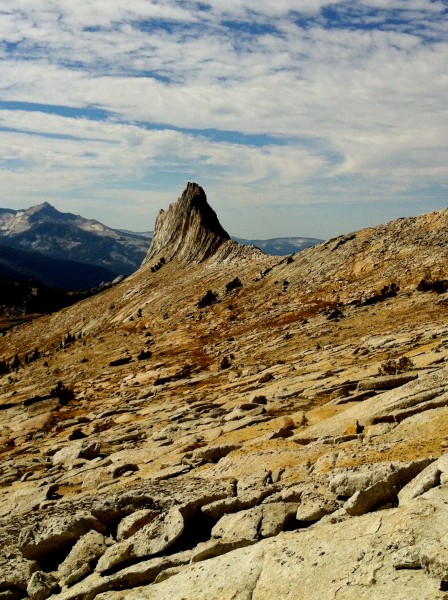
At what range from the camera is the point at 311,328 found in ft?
113

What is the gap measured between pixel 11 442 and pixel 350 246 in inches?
1425

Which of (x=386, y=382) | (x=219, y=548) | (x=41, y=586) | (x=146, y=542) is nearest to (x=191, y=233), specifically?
(x=386, y=382)

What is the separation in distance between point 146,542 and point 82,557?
137cm

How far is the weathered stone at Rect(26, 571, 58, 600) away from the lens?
8539 mm

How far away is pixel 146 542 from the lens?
9234 millimetres

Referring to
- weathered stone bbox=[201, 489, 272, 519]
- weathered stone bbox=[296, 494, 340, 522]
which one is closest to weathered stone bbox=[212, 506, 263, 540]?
weathered stone bbox=[201, 489, 272, 519]

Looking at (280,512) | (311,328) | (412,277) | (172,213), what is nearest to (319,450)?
(280,512)

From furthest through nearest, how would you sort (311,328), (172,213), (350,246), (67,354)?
(172,213)
(67,354)
(350,246)
(311,328)

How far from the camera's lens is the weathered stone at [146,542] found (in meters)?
8.92

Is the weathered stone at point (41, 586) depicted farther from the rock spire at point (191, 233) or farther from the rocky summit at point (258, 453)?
the rock spire at point (191, 233)

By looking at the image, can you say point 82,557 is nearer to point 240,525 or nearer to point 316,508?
point 240,525

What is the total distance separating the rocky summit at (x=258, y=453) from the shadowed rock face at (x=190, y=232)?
29653 millimetres

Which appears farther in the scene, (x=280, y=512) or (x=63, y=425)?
(x=63, y=425)

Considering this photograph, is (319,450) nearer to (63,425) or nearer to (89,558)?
(89,558)
